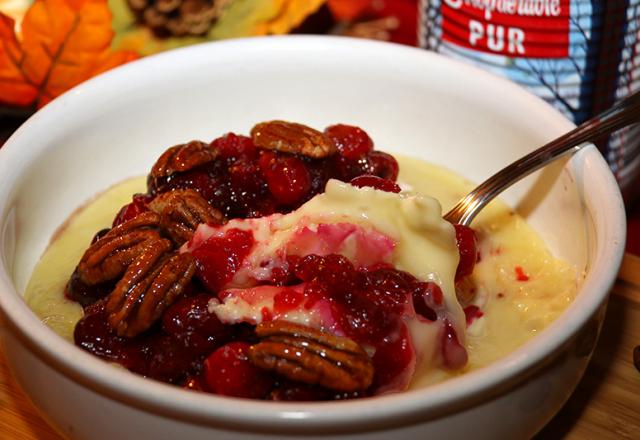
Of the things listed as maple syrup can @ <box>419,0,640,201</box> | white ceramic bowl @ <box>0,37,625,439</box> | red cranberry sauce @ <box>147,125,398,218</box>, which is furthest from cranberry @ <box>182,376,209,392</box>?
maple syrup can @ <box>419,0,640,201</box>

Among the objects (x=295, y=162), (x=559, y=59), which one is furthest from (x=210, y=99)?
(x=559, y=59)

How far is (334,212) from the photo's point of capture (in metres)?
1.09

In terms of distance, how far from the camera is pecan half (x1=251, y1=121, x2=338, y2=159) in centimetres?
123

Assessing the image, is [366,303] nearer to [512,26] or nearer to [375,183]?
[375,183]

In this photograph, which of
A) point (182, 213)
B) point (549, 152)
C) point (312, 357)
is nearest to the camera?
point (312, 357)

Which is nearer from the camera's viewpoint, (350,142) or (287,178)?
(287,178)

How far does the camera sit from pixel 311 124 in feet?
5.19

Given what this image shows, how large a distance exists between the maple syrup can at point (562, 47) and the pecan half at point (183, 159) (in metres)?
0.56

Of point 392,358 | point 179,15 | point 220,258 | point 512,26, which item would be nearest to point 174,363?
point 220,258

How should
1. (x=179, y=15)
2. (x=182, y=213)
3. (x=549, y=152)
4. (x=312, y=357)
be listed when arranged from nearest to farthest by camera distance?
1. (x=312, y=357)
2. (x=182, y=213)
3. (x=549, y=152)
4. (x=179, y=15)

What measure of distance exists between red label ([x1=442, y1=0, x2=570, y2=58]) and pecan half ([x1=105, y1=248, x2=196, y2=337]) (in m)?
0.75

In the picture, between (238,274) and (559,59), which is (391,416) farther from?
(559,59)

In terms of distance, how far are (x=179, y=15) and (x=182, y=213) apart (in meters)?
0.86

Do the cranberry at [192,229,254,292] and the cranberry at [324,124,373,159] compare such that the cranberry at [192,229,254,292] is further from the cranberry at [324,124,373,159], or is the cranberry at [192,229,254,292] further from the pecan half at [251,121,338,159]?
the cranberry at [324,124,373,159]
